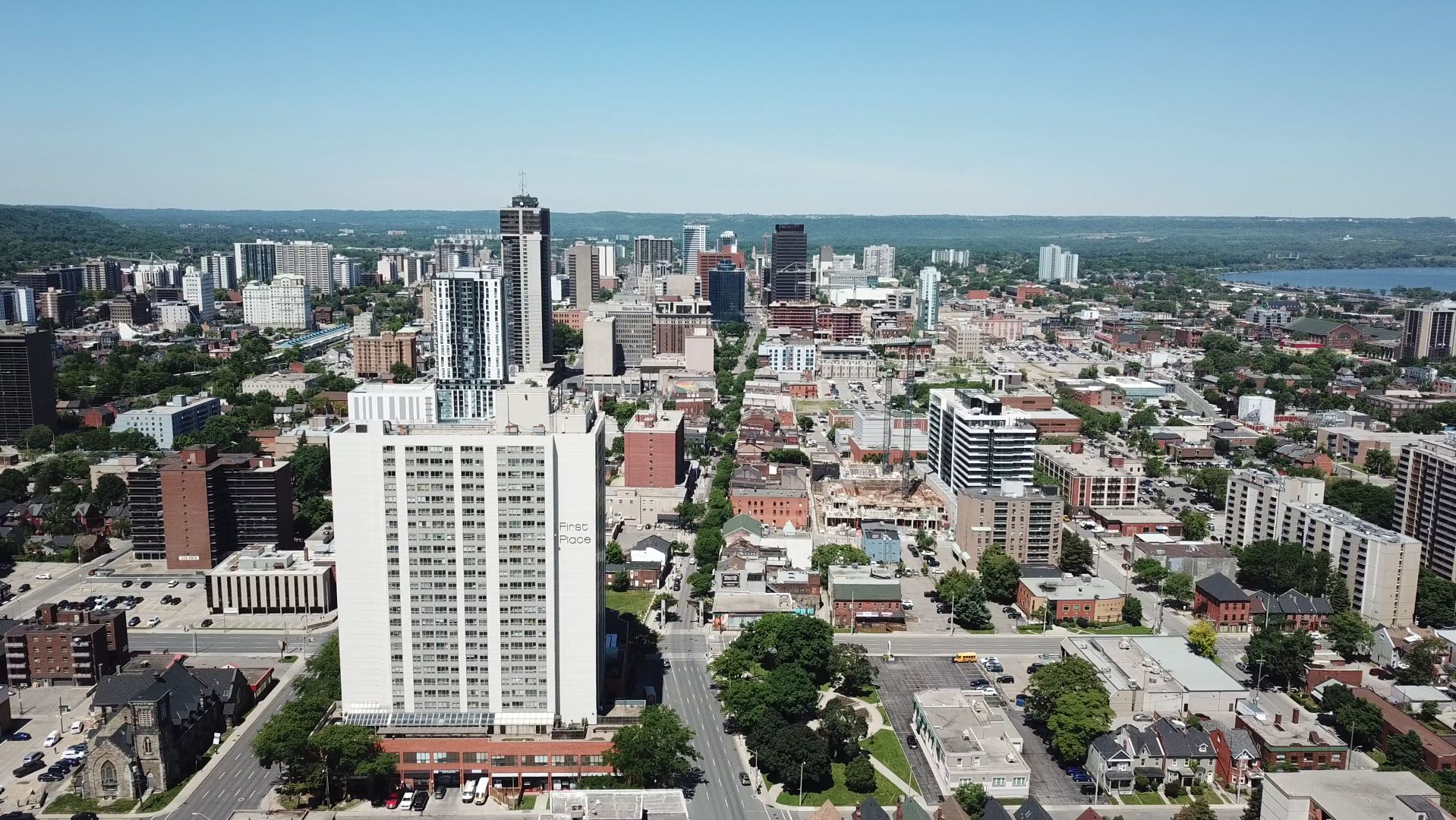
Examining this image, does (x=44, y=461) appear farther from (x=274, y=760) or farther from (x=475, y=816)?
(x=475, y=816)

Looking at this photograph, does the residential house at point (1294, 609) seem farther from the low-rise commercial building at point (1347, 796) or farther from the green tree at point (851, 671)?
the green tree at point (851, 671)

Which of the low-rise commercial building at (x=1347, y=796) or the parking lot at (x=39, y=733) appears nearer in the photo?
the low-rise commercial building at (x=1347, y=796)

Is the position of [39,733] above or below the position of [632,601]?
below

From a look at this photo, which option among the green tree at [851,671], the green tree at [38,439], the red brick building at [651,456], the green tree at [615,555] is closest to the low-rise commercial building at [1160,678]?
the green tree at [851,671]

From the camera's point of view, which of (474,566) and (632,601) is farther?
(632,601)

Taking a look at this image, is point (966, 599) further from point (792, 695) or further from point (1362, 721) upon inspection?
point (1362, 721)

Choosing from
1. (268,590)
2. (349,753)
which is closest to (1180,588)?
(349,753)

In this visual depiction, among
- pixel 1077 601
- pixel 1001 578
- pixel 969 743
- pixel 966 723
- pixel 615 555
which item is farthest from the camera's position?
pixel 615 555
